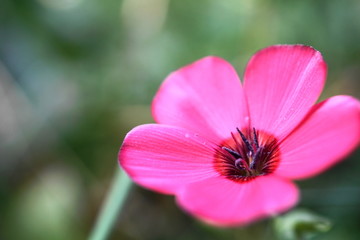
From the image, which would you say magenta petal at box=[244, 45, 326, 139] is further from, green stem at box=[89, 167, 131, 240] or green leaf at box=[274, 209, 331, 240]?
green stem at box=[89, 167, 131, 240]

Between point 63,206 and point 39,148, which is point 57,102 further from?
point 63,206

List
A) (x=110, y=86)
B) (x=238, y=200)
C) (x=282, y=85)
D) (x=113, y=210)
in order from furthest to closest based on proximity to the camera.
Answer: (x=110, y=86) < (x=113, y=210) < (x=282, y=85) < (x=238, y=200)

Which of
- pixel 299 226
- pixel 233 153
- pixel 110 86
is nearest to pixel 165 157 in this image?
pixel 233 153

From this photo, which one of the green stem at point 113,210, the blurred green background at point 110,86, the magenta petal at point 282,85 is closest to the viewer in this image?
the magenta petal at point 282,85

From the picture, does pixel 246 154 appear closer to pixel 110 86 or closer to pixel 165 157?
pixel 165 157

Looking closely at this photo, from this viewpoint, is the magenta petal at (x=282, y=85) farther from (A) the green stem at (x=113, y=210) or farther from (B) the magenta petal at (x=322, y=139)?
(A) the green stem at (x=113, y=210)

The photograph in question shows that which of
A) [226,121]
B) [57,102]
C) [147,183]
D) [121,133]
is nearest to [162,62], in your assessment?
[121,133]

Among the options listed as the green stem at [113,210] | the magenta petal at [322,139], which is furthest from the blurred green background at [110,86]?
the magenta petal at [322,139]
